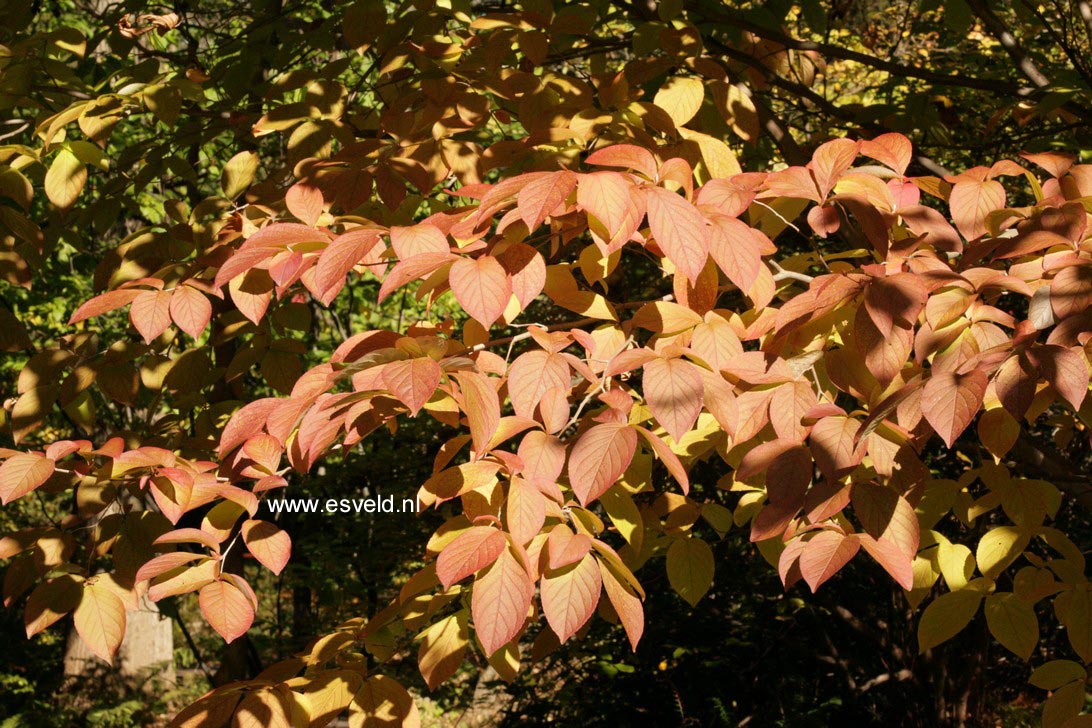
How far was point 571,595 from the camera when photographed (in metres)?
1.20

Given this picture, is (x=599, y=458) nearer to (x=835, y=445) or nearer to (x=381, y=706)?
(x=835, y=445)

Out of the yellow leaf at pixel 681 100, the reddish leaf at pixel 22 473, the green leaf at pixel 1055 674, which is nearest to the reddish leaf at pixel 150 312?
the reddish leaf at pixel 22 473

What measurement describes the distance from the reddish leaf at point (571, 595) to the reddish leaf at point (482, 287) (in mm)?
354

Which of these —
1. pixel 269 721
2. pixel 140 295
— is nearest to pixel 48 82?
pixel 140 295

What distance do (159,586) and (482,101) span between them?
1263 millimetres

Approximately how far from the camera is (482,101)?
2090 millimetres

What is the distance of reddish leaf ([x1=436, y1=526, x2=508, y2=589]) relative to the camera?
1115mm

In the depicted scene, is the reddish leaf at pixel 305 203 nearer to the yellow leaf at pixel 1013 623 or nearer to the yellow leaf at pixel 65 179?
the yellow leaf at pixel 65 179

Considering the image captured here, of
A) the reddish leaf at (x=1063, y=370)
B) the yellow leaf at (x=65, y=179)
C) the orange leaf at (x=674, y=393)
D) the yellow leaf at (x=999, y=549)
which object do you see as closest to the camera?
the reddish leaf at (x=1063, y=370)

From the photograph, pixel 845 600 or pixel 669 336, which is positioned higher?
pixel 669 336

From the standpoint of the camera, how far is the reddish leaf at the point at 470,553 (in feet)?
3.66

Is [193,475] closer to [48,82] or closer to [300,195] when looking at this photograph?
[300,195]

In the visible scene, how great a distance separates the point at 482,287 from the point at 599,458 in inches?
11.4

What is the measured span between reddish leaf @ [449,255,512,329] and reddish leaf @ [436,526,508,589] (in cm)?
28
